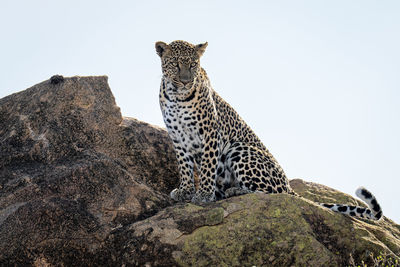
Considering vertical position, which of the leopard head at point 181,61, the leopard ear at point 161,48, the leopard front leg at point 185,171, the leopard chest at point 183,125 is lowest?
the leopard front leg at point 185,171

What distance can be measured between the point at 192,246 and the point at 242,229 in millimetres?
985

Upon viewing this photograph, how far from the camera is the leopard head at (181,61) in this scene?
10.7m

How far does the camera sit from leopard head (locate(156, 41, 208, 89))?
1066 cm

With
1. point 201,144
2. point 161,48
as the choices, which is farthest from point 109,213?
point 161,48

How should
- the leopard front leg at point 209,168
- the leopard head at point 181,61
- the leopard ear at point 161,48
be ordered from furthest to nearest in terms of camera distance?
the leopard ear at point 161,48
the leopard head at point 181,61
the leopard front leg at point 209,168

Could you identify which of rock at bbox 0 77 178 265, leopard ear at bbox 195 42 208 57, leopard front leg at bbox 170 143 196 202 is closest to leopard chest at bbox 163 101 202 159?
leopard front leg at bbox 170 143 196 202

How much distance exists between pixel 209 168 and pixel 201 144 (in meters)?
0.57

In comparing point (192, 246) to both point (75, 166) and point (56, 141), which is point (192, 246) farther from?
point (56, 141)

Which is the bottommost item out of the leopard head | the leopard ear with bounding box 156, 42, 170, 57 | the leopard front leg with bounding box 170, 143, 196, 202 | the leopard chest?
the leopard front leg with bounding box 170, 143, 196, 202

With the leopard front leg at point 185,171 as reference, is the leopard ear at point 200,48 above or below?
above

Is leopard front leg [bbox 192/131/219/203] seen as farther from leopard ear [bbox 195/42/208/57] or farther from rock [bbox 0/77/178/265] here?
leopard ear [bbox 195/42/208/57]

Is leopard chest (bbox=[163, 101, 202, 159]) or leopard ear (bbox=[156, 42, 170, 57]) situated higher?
leopard ear (bbox=[156, 42, 170, 57])

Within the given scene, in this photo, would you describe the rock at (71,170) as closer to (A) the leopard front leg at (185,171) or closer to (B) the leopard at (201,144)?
(A) the leopard front leg at (185,171)

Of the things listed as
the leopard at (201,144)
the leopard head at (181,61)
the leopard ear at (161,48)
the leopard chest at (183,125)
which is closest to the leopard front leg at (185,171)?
the leopard at (201,144)
